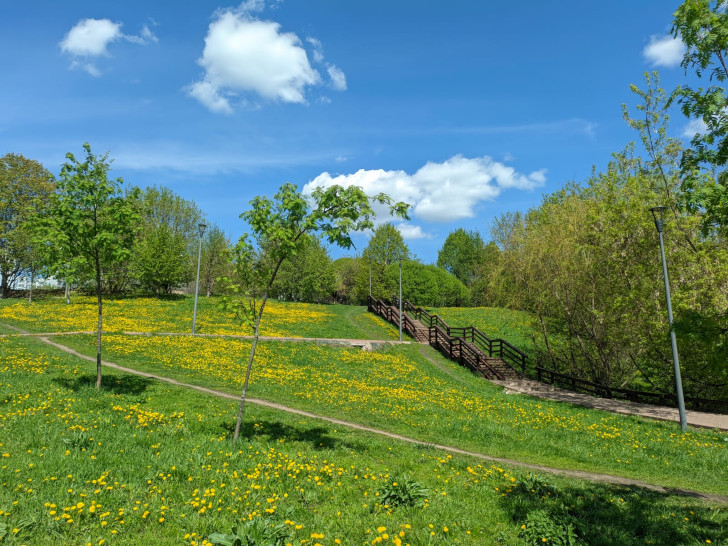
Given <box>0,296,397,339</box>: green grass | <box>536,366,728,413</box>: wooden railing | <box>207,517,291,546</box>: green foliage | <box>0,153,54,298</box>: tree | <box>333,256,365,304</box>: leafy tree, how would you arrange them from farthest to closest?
1. <box>333,256,365,304</box>: leafy tree
2. <box>0,153,54,298</box>: tree
3. <box>0,296,397,339</box>: green grass
4. <box>536,366,728,413</box>: wooden railing
5. <box>207,517,291,546</box>: green foliage

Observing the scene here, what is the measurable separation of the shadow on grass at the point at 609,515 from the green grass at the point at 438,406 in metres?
2.30

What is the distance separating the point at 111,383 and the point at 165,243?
33.2 meters

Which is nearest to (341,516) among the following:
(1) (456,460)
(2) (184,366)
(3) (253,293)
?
(1) (456,460)

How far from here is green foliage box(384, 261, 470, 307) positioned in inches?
1837

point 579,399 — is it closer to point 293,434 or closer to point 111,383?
point 293,434

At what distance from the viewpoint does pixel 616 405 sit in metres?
17.0

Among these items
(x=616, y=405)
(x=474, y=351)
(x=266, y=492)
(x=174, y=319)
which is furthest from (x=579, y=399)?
(x=174, y=319)

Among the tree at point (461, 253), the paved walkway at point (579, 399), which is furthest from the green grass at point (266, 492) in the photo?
the tree at point (461, 253)

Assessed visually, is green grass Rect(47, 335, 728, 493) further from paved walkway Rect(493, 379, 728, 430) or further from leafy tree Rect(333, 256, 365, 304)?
leafy tree Rect(333, 256, 365, 304)

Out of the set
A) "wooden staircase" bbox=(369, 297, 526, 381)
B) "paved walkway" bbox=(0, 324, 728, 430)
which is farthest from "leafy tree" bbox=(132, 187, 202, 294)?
"wooden staircase" bbox=(369, 297, 526, 381)

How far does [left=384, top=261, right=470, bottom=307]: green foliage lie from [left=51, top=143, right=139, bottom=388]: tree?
35.0 metres

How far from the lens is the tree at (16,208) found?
40.2 m

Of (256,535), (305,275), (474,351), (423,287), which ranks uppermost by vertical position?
(305,275)

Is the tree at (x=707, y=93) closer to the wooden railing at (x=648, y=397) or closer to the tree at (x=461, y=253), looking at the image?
the wooden railing at (x=648, y=397)
